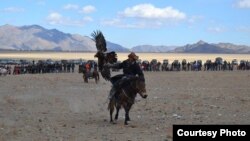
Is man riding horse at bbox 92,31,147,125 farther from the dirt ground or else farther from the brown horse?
the dirt ground

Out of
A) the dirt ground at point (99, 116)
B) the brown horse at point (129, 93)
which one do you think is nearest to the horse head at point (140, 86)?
the brown horse at point (129, 93)

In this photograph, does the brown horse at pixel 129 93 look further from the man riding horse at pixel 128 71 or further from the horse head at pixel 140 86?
the man riding horse at pixel 128 71

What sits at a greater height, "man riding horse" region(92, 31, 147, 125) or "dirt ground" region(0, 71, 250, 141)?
"man riding horse" region(92, 31, 147, 125)

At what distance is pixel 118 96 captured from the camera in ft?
50.0

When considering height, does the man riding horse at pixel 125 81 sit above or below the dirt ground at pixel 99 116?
above

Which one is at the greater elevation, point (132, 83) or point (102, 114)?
point (132, 83)

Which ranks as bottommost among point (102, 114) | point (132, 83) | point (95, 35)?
point (102, 114)

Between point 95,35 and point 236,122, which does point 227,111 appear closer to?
point 236,122

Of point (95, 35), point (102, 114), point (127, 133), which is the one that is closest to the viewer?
point (127, 133)

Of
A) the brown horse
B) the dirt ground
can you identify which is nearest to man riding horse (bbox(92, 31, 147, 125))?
the brown horse

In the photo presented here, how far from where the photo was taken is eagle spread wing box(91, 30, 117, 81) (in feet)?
51.5

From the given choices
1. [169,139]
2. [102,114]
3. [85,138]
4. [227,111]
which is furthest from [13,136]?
[227,111]

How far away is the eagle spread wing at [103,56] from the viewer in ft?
51.5

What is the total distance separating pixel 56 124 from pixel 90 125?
94 cm
